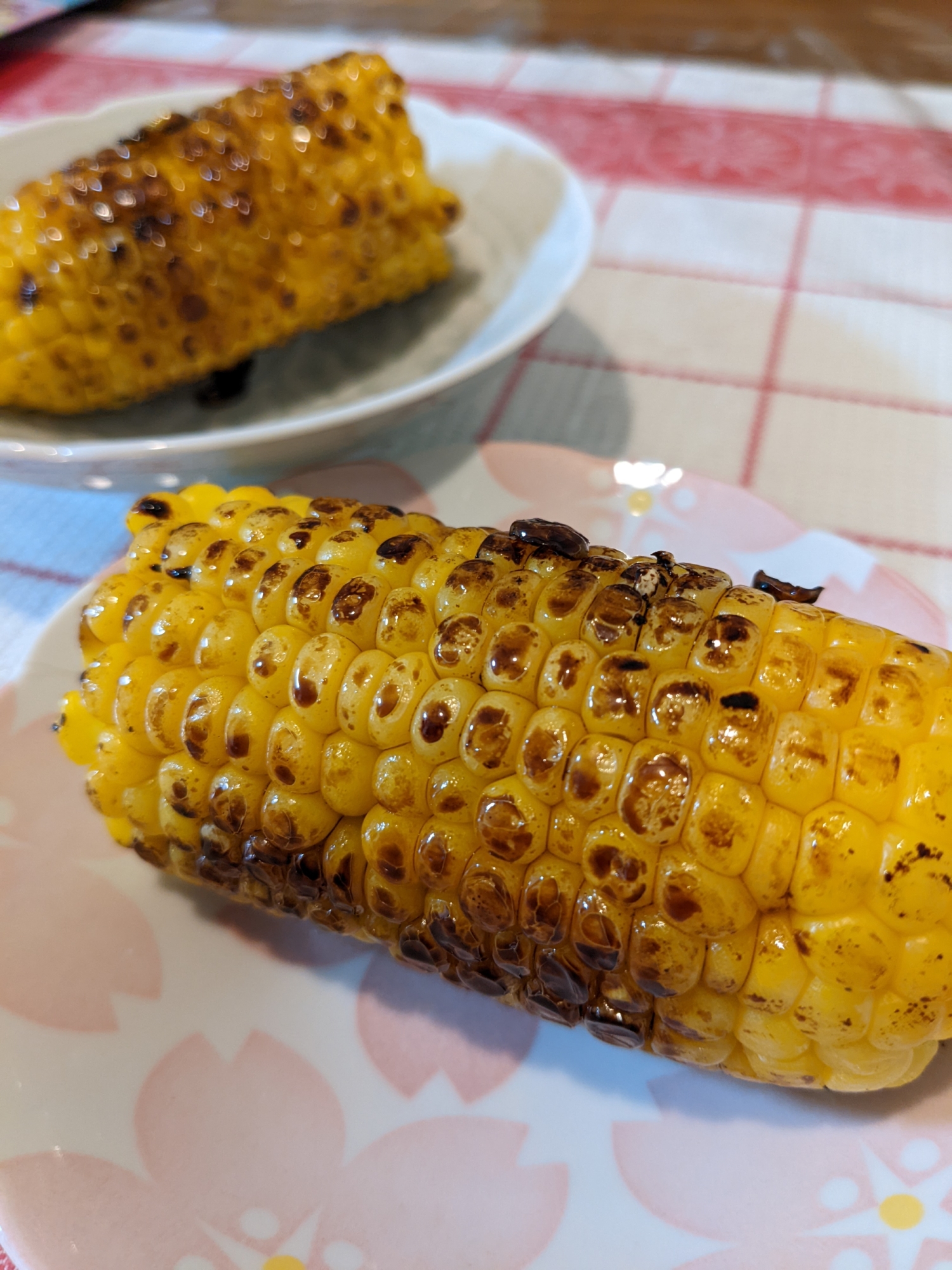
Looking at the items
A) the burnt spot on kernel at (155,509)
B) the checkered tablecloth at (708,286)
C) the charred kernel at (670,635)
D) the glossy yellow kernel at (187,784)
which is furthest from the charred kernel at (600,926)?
the checkered tablecloth at (708,286)

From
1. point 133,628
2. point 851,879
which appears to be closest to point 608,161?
point 133,628

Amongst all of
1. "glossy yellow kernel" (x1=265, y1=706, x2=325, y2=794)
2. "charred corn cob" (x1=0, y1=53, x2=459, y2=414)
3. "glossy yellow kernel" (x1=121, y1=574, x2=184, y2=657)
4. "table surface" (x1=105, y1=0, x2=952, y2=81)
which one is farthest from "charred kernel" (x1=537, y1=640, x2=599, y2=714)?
"table surface" (x1=105, y1=0, x2=952, y2=81)

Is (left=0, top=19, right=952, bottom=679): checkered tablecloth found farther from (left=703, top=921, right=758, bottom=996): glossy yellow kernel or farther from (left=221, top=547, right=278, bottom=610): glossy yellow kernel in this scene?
(left=703, top=921, right=758, bottom=996): glossy yellow kernel

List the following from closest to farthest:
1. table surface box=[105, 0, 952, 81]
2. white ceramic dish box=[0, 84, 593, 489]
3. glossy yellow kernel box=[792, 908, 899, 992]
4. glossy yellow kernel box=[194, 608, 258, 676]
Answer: glossy yellow kernel box=[792, 908, 899, 992], glossy yellow kernel box=[194, 608, 258, 676], white ceramic dish box=[0, 84, 593, 489], table surface box=[105, 0, 952, 81]

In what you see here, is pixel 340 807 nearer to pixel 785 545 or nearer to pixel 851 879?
pixel 851 879

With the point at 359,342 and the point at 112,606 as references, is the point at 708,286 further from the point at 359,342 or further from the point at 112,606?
the point at 112,606

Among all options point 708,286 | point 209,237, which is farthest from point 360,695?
point 708,286
